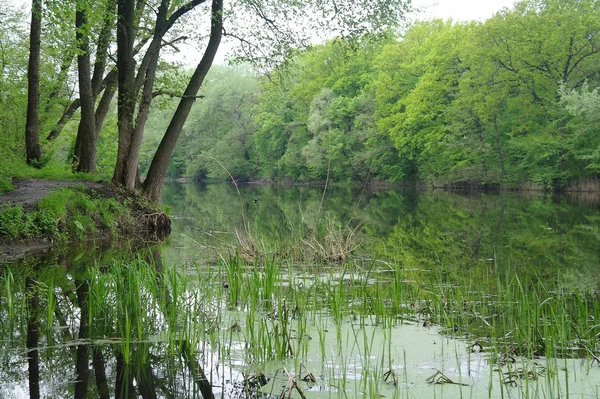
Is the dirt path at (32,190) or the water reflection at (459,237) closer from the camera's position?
the water reflection at (459,237)

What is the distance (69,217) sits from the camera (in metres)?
12.9

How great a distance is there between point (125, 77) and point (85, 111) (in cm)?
142

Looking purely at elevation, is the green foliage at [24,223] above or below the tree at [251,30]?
below

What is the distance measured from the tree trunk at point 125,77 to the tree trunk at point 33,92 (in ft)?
6.26

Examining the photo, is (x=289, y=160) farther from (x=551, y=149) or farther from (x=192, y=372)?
(x=192, y=372)

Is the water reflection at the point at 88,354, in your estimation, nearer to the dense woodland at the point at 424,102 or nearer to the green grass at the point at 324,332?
the green grass at the point at 324,332

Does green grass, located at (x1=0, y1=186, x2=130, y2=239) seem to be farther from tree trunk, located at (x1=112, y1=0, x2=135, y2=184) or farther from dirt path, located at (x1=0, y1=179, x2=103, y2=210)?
tree trunk, located at (x1=112, y1=0, x2=135, y2=184)

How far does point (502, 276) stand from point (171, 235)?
931cm

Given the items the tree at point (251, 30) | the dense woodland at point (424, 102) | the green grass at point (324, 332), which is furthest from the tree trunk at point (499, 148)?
the green grass at point (324, 332)

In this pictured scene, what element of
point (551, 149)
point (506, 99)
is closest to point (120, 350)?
point (551, 149)

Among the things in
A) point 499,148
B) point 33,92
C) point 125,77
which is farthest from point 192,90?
point 499,148

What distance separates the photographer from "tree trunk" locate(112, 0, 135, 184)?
14617 millimetres

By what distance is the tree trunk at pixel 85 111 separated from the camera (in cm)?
1491

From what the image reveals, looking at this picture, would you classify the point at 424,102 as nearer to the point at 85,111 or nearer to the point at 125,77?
the point at 125,77
